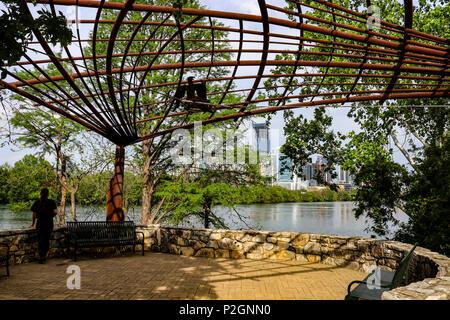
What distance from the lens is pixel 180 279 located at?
5309mm

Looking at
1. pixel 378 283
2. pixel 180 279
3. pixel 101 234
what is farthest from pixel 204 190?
pixel 378 283

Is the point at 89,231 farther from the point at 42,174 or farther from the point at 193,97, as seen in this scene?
the point at 42,174

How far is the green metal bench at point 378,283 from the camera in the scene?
312 cm

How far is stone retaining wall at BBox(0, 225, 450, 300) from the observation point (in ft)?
19.4

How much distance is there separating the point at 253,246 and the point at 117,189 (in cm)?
325

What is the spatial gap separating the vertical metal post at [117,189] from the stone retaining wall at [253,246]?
0.67 metres

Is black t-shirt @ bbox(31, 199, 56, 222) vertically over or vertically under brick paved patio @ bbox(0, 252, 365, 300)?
over

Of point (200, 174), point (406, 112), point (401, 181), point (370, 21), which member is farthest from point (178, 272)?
point (406, 112)

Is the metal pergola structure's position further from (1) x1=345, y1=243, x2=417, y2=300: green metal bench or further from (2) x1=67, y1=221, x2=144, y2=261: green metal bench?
(1) x1=345, y1=243, x2=417, y2=300: green metal bench

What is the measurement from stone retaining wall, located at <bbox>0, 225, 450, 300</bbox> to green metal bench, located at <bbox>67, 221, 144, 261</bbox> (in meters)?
0.31

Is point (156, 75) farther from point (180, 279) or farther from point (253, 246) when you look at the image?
point (180, 279)

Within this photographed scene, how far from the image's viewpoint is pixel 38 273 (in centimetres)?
555

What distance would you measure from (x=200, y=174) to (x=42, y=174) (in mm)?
7131

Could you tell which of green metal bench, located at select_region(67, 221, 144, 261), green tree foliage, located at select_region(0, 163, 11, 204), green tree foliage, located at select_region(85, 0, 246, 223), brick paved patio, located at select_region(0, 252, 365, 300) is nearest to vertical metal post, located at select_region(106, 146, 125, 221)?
green metal bench, located at select_region(67, 221, 144, 261)
